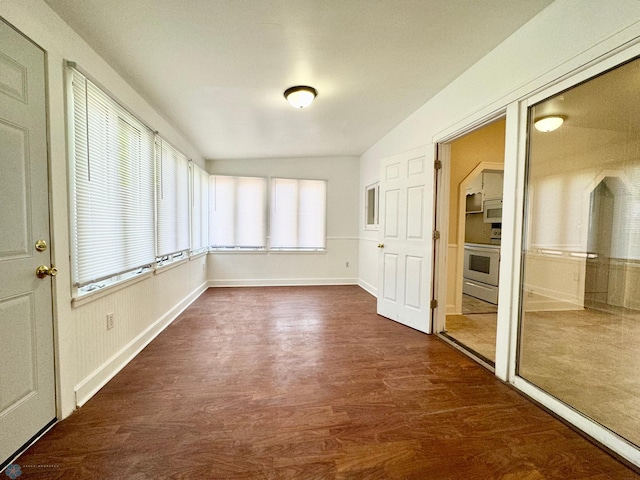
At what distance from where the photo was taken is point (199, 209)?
4.68 meters

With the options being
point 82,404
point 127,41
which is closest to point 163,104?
point 127,41

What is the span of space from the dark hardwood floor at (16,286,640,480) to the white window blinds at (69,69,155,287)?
3.11 feet

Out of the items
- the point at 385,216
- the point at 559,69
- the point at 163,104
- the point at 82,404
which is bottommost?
the point at 82,404

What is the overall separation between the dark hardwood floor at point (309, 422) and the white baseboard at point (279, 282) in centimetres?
262

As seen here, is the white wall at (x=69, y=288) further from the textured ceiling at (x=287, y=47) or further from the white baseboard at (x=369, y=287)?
the white baseboard at (x=369, y=287)

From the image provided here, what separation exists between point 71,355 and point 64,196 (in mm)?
1023

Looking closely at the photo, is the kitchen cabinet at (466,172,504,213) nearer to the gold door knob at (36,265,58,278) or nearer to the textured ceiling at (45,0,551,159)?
the textured ceiling at (45,0,551,159)

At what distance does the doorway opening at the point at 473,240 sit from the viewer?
2.95 metres

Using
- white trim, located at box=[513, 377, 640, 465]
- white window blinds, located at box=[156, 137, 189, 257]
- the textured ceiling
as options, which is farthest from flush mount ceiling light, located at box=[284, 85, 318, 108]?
white trim, located at box=[513, 377, 640, 465]

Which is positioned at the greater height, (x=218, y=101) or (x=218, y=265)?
(x=218, y=101)

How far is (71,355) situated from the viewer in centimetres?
172

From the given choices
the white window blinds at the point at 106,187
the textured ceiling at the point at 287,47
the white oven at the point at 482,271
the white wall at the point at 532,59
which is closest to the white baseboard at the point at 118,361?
the white window blinds at the point at 106,187

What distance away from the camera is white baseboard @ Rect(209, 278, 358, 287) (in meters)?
5.29

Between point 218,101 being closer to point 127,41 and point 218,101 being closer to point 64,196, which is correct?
point 127,41
